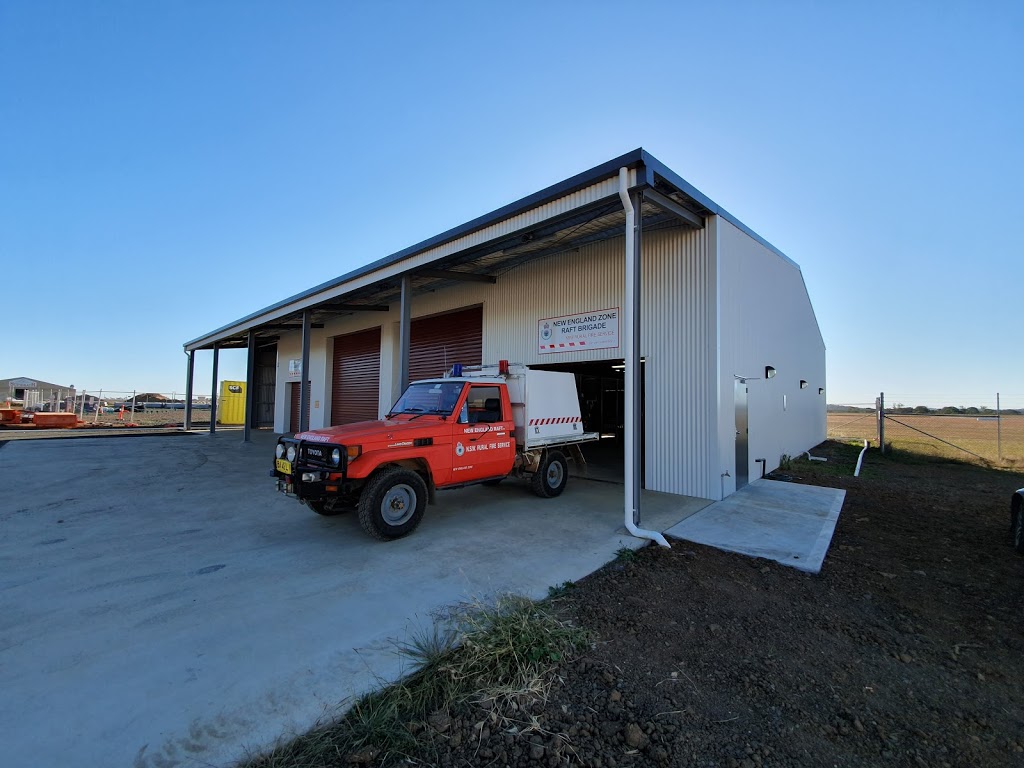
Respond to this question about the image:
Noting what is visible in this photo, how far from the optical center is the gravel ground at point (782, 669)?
214cm

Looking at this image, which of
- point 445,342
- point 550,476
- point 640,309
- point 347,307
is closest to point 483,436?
point 550,476

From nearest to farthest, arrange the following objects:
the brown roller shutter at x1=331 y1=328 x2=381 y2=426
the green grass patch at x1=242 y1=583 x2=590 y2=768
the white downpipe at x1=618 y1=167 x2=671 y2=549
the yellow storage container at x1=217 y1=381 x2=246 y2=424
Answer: the green grass patch at x1=242 y1=583 x2=590 y2=768, the white downpipe at x1=618 y1=167 x2=671 y2=549, the brown roller shutter at x1=331 y1=328 x2=381 y2=426, the yellow storage container at x1=217 y1=381 x2=246 y2=424

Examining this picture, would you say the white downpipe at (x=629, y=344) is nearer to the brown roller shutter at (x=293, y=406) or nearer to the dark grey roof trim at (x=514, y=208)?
the dark grey roof trim at (x=514, y=208)

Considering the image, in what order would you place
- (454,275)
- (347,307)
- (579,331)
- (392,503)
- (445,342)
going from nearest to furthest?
1. (392,503)
2. (579,331)
3. (454,275)
4. (445,342)
5. (347,307)

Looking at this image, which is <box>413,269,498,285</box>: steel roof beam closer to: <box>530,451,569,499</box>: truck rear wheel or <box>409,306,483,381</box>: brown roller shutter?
<box>409,306,483,381</box>: brown roller shutter

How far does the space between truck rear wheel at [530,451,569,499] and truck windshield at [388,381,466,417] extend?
2070mm

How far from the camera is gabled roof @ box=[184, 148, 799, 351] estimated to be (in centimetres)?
609

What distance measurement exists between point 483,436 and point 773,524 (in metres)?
4.06

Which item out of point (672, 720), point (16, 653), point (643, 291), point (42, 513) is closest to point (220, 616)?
point (16, 653)

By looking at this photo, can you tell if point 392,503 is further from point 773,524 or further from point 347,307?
point 347,307

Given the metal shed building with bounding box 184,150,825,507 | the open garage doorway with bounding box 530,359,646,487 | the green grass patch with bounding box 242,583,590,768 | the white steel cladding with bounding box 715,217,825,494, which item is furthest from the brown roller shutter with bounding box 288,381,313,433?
the green grass patch with bounding box 242,583,590,768

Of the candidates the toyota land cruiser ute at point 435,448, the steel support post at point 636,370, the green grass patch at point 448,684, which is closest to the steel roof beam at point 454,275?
the toyota land cruiser ute at point 435,448

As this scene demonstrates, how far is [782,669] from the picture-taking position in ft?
9.11

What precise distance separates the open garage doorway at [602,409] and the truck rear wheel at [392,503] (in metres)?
5.80
